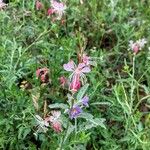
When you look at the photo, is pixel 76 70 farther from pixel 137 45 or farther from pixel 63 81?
pixel 137 45

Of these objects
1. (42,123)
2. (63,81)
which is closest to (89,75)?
(63,81)

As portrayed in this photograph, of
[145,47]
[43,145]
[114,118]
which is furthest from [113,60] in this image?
[43,145]

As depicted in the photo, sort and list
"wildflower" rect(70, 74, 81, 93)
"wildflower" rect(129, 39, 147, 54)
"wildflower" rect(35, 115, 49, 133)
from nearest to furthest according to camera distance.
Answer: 1. "wildflower" rect(70, 74, 81, 93)
2. "wildflower" rect(35, 115, 49, 133)
3. "wildflower" rect(129, 39, 147, 54)

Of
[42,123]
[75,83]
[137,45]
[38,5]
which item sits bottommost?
[42,123]

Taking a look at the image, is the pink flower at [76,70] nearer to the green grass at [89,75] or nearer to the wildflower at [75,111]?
the wildflower at [75,111]

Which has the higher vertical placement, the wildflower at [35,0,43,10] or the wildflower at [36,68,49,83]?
Result: the wildflower at [35,0,43,10]

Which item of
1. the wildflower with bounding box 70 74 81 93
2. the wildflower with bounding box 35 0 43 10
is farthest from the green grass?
the wildflower with bounding box 70 74 81 93

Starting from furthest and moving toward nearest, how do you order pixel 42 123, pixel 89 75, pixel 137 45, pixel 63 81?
pixel 137 45
pixel 89 75
pixel 63 81
pixel 42 123

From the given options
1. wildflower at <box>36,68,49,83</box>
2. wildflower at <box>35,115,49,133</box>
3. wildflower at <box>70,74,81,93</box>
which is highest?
wildflower at <box>36,68,49,83</box>

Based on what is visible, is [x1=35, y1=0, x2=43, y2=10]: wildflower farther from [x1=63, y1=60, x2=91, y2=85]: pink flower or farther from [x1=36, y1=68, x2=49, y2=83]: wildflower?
[x1=63, y1=60, x2=91, y2=85]: pink flower
